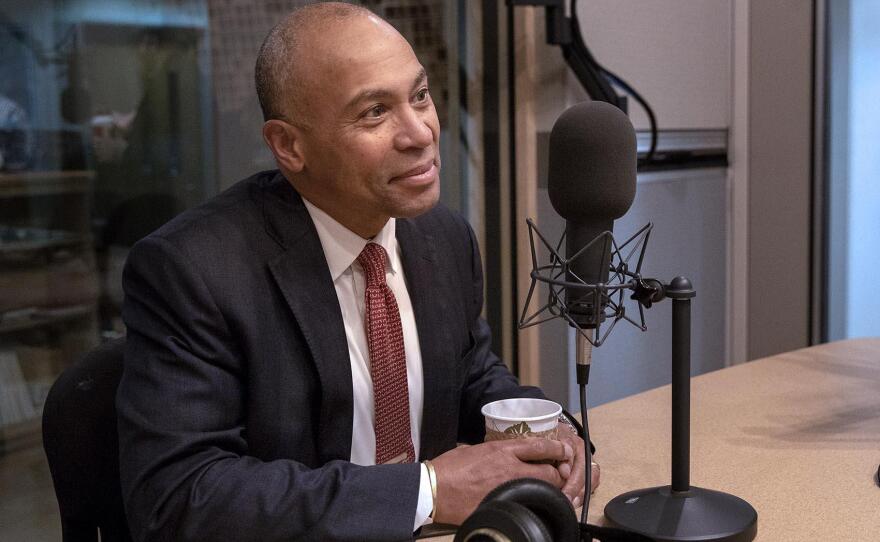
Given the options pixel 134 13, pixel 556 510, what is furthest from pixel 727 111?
pixel 556 510

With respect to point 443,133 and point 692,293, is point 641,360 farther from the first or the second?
point 692,293

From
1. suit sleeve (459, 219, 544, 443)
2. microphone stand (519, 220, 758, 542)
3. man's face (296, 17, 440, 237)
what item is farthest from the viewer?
suit sleeve (459, 219, 544, 443)

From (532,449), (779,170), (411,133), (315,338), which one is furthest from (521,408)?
(779,170)

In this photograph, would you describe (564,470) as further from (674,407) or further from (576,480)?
(674,407)

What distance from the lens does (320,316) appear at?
4.30 ft

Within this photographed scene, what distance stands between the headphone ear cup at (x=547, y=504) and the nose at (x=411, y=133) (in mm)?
578

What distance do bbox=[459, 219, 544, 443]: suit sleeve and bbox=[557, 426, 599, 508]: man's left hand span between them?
19cm

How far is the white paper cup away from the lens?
1.16 m

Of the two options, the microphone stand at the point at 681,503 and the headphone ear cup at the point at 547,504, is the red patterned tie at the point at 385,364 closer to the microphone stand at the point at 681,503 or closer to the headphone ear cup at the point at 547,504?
the microphone stand at the point at 681,503

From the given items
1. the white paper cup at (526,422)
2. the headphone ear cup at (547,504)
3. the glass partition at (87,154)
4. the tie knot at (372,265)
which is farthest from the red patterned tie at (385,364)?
the glass partition at (87,154)

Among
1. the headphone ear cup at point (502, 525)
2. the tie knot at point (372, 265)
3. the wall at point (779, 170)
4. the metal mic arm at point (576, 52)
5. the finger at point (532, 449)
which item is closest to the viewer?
the headphone ear cup at point (502, 525)

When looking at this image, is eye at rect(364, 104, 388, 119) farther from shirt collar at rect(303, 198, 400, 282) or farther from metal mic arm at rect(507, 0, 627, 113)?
metal mic arm at rect(507, 0, 627, 113)

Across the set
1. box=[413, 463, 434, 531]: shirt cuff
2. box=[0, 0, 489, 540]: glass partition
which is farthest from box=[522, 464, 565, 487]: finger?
box=[0, 0, 489, 540]: glass partition

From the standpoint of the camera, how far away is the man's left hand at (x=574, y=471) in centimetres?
122
